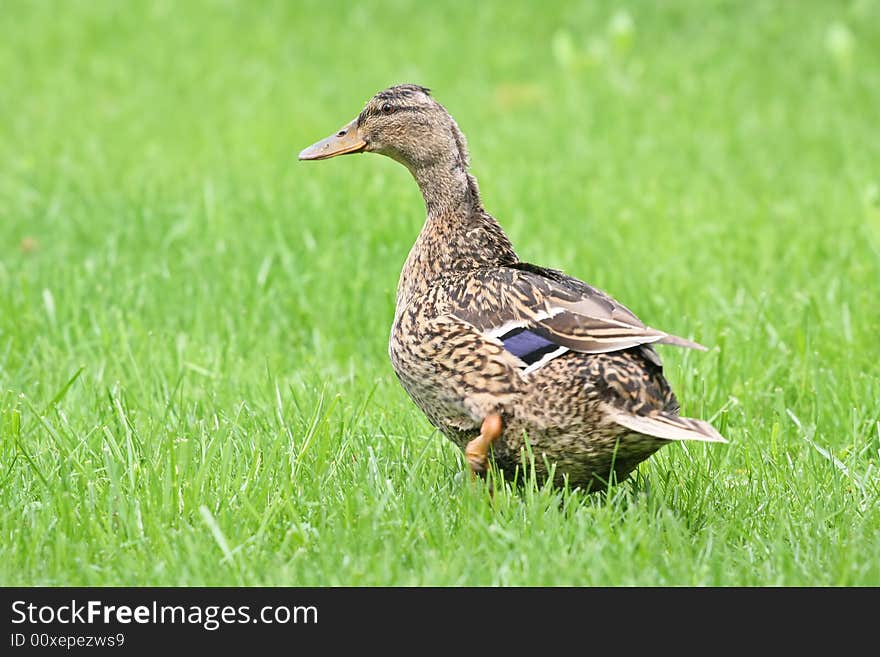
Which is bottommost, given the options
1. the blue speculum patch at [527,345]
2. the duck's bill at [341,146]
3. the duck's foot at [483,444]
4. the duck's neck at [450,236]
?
the duck's foot at [483,444]

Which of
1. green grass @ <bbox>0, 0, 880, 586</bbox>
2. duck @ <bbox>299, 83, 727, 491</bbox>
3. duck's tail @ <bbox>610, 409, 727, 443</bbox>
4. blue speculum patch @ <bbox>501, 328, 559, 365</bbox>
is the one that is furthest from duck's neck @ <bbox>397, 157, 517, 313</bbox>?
duck's tail @ <bbox>610, 409, 727, 443</bbox>

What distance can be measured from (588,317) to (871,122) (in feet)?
23.0

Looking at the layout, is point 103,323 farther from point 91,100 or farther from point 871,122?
point 871,122

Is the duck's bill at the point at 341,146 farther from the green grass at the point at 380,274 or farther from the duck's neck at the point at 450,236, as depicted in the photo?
the green grass at the point at 380,274

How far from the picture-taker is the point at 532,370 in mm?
3822

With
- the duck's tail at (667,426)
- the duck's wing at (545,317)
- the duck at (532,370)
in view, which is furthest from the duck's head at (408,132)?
the duck's tail at (667,426)

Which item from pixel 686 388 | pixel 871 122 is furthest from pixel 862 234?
pixel 871 122

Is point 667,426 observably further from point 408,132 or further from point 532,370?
point 408,132

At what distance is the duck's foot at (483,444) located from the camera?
3.84 m

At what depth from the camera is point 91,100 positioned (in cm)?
1081

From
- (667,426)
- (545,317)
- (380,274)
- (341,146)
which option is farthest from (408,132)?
(380,274)

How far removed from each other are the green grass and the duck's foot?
110 mm

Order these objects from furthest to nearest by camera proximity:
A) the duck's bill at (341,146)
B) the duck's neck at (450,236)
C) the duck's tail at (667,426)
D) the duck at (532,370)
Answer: the duck's bill at (341,146)
the duck's neck at (450,236)
the duck at (532,370)
the duck's tail at (667,426)

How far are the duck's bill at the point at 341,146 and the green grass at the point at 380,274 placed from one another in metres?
0.90
